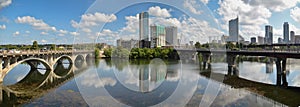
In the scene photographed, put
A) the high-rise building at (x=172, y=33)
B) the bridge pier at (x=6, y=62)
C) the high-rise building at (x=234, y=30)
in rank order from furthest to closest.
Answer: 1. the high-rise building at (x=234, y=30)
2. the high-rise building at (x=172, y=33)
3. the bridge pier at (x=6, y=62)

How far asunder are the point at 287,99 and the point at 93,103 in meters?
11.9

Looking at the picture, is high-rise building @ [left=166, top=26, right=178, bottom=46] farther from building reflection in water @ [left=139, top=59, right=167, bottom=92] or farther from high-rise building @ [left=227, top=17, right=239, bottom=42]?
high-rise building @ [left=227, top=17, right=239, bottom=42]

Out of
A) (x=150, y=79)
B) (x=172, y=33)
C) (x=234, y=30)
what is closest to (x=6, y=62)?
(x=150, y=79)

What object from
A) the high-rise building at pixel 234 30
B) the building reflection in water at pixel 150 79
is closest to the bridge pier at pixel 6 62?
the building reflection in water at pixel 150 79

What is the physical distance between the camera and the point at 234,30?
82125mm

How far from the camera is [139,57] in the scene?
5753cm

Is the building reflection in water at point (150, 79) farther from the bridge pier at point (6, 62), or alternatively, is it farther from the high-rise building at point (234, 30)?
the high-rise building at point (234, 30)

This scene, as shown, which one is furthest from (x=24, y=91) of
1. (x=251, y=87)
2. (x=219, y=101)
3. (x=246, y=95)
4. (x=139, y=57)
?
(x=139, y=57)

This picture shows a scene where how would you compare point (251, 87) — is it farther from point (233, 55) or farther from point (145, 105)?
point (233, 55)

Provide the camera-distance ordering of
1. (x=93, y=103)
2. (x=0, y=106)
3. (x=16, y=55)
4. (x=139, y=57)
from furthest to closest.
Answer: (x=139, y=57)
(x=16, y=55)
(x=0, y=106)
(x=93, y=103)

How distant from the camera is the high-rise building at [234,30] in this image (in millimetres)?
79387

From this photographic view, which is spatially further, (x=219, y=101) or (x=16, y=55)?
(x=16, y=55)

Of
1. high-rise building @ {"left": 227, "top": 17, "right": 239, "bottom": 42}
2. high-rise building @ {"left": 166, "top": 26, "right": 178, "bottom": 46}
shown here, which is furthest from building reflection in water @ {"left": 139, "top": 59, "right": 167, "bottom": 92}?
high-rise building @ {"left": 227, "top": 17, "right": 239, "bottom": 42}

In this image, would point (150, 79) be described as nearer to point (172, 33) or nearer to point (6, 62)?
point (172, 33)
